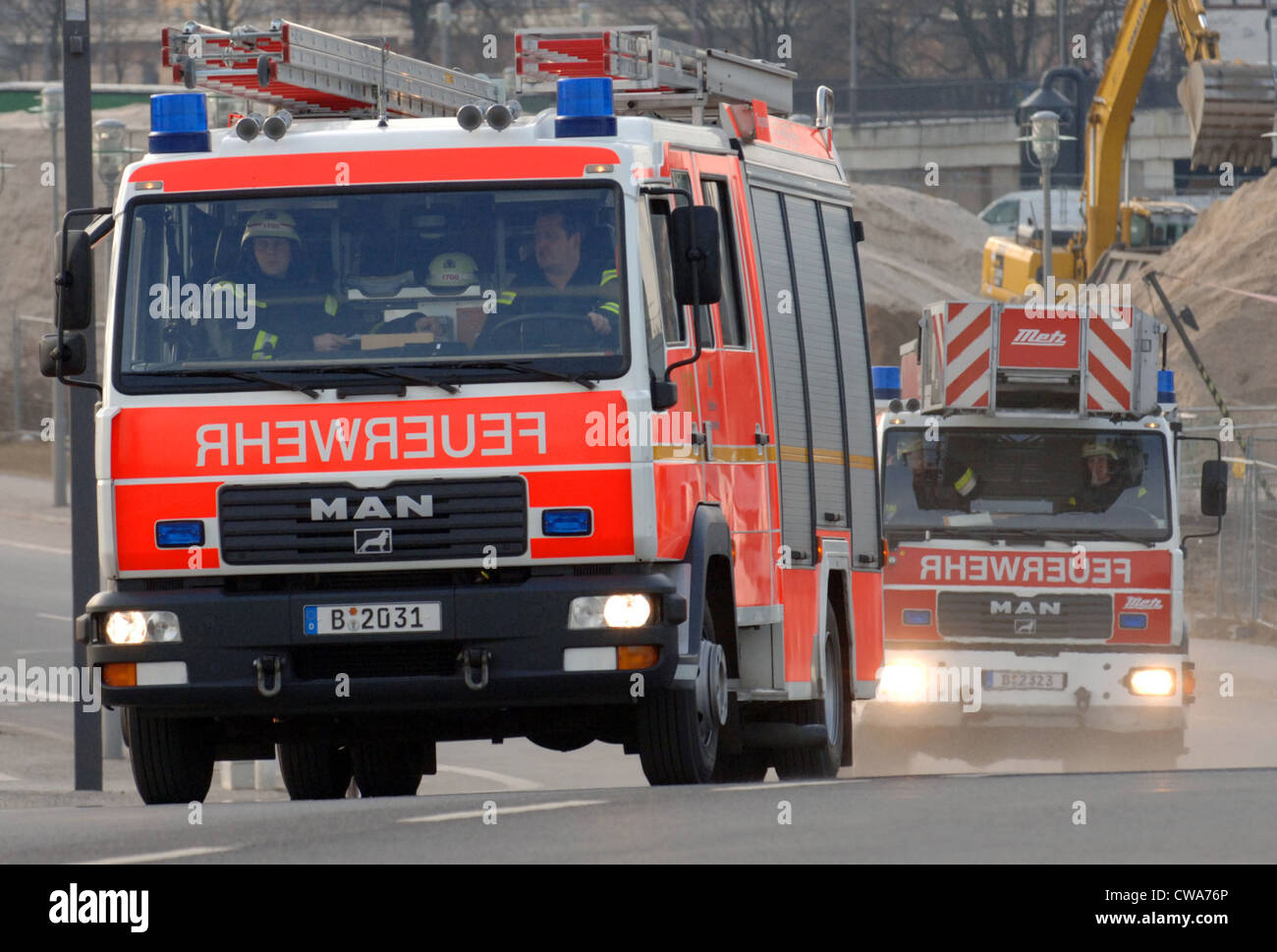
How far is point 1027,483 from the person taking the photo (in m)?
16.1

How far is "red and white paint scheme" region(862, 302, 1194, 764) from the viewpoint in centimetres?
1580

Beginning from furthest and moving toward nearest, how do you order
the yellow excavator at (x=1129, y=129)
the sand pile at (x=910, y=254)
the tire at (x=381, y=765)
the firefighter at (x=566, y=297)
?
the sand pile at (x=910, y=254)
the yellow excavator at (x=1129, y=129)
the tire at (x=381, y=765)
the firefighter at (x=566, y=297)

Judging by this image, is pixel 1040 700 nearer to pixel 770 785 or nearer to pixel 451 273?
pixel 770 785

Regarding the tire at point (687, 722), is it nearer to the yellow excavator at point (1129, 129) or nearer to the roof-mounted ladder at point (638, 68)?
the roof-mounted ladder at point (638, 68)

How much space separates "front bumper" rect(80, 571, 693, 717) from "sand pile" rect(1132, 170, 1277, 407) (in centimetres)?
2801

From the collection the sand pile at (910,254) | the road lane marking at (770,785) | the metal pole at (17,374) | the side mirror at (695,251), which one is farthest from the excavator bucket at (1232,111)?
the side mirror at (695,251)

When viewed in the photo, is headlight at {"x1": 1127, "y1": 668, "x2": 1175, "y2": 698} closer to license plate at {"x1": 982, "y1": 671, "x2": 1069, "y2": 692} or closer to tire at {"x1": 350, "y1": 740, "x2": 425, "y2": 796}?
license plate at {"x1": 982, "y1": 671, "x2": 1069, "y2": 692}

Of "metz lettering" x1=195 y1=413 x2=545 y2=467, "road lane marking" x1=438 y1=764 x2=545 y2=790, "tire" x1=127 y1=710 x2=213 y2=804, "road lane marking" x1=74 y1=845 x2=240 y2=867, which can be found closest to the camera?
"road lane marking" x1=74 y1=845 x2=240 y2=867

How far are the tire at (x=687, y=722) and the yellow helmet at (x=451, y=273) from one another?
1.55 metres

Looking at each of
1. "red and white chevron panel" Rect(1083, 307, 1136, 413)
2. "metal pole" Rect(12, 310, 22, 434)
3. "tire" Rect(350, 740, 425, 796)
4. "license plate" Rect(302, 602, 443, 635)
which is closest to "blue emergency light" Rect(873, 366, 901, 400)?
"red and white chevron panel" Rect(1083, 307, 1136, 413)

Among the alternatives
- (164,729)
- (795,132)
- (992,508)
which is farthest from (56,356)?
(992,508)

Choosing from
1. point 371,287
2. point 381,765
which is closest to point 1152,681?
point 381,765

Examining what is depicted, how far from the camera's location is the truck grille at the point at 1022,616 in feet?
52.1

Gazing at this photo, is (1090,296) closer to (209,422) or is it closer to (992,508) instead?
(992,508)
